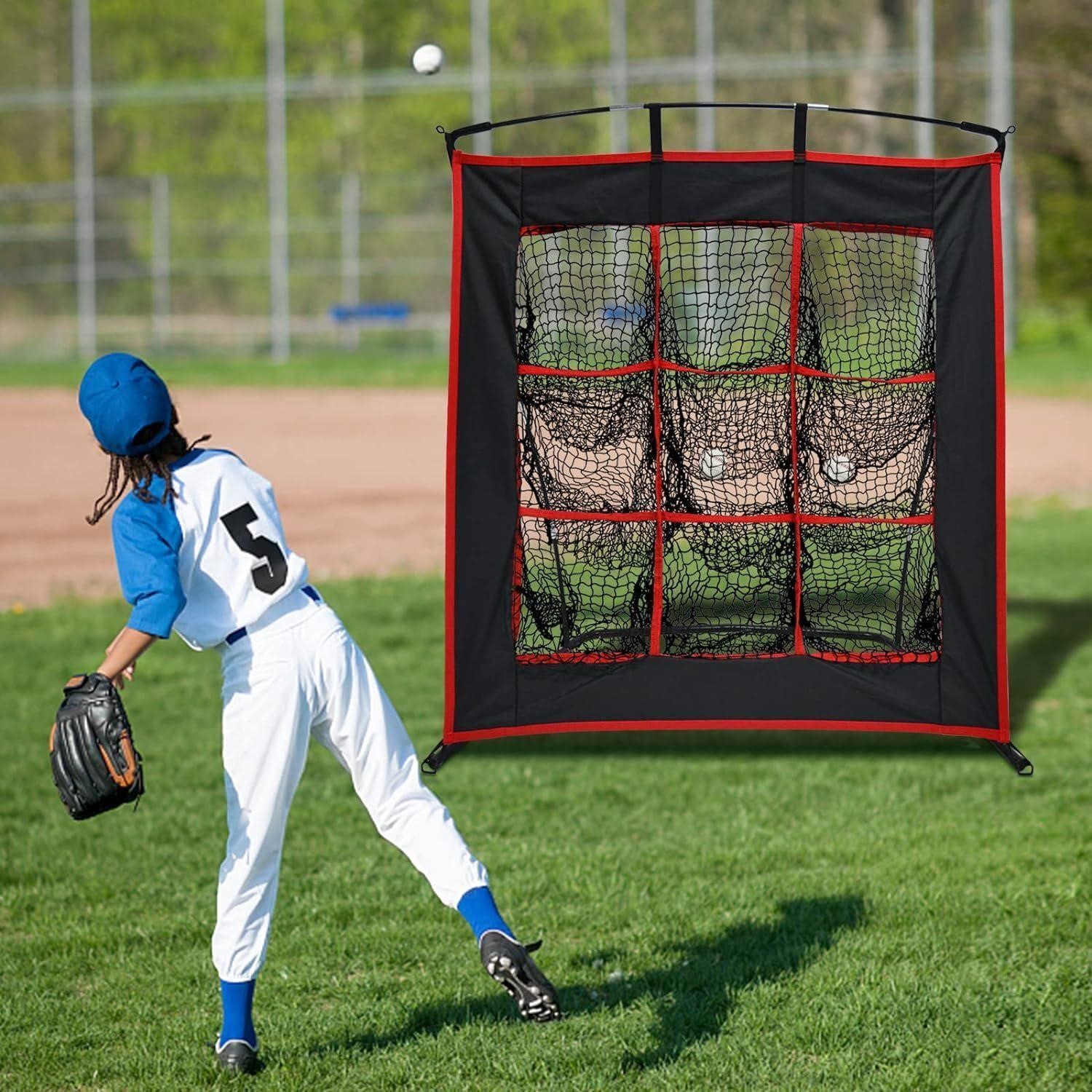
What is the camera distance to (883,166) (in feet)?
16.4

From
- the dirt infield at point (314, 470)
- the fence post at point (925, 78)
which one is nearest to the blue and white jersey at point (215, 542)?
A: the dirt infield at point (314, 470)

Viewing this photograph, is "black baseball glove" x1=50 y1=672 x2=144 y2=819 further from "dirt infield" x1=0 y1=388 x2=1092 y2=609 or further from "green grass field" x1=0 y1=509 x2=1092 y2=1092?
"dirt infield" x1=0 y1=388 x2=1092 y2=609

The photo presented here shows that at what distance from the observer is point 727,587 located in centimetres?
583

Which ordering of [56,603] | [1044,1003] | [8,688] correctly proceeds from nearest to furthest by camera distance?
[1044,1003]
[8,688]
[56,603]

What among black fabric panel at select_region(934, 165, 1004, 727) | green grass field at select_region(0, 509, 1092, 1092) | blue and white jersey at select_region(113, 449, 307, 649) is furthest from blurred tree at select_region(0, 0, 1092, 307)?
blue and white jersey at select_region(113, 449, 307, 649)

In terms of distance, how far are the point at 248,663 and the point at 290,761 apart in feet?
0.87

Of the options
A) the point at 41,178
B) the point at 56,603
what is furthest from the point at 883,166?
the point at 41,178

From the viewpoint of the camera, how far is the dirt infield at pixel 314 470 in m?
13.0

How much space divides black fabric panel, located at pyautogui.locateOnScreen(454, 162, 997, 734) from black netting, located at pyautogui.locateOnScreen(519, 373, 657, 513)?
0.28m

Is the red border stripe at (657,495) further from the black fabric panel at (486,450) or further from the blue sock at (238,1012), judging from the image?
the blue sock at (238,1012)

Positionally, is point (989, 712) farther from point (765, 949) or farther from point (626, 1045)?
point (626, 1045)

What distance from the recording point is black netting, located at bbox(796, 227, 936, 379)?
213 inches

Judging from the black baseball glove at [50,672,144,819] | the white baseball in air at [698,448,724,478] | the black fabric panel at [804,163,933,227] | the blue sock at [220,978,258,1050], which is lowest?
the blue sock at [220,978,258,1050]

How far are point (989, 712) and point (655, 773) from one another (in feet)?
8.41
